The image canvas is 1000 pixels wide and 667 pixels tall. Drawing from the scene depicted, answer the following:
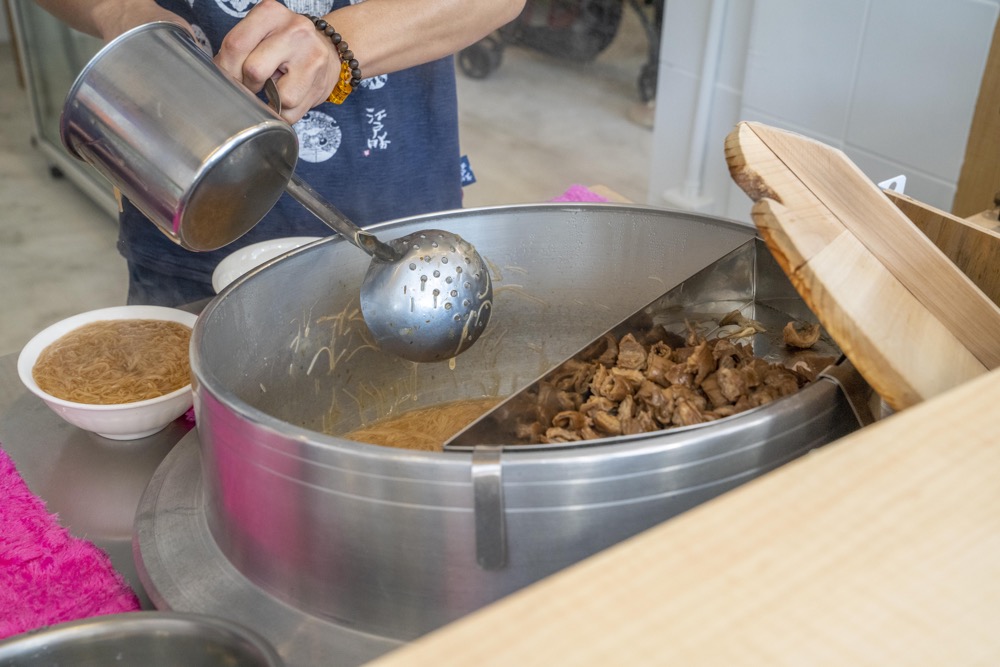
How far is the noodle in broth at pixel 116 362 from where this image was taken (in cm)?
100

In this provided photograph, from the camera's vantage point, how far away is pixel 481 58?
15.2 ft

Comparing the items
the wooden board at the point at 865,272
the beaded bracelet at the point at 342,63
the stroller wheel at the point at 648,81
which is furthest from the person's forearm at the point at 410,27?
the stroller wheel at the point at 648,81

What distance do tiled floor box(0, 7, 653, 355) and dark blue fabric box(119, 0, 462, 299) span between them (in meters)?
1.71

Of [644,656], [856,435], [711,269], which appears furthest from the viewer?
[711,269]

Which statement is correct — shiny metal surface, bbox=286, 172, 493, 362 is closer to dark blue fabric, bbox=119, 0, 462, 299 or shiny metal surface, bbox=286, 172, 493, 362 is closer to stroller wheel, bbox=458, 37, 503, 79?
dark blue fabric, bbox=119, 0, 462, 299

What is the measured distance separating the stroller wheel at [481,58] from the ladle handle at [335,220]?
3.78 m

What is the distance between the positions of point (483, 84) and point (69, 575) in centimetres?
411

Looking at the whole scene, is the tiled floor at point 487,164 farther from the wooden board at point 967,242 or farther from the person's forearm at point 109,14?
the wooden board at point 967,242


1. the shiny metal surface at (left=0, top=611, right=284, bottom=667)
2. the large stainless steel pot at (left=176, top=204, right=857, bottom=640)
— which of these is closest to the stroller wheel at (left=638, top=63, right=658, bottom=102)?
the large stainless steel pot at (left=176, top=204, right=857, bottom=640)

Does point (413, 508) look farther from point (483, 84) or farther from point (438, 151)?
point (483, 84)

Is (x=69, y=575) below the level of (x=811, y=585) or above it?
below

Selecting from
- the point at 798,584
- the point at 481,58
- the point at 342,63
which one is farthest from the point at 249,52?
the point at 481,58

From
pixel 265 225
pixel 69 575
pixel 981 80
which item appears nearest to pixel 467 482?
pixel 69 575

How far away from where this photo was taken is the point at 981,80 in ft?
6.06
